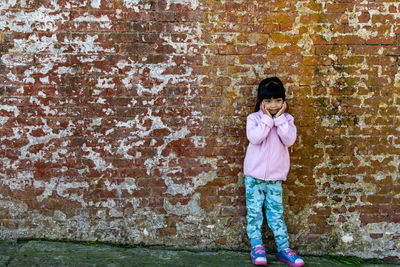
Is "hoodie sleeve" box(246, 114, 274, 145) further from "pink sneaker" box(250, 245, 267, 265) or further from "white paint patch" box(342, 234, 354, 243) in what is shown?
"white paint patch" box(342, 234, 354, 243)

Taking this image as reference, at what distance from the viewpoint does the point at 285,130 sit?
10.9ft

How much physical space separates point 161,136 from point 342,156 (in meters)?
1.98

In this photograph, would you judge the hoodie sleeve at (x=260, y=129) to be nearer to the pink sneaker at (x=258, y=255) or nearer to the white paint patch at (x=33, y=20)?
the pink sneaker at (x=258, y=255)

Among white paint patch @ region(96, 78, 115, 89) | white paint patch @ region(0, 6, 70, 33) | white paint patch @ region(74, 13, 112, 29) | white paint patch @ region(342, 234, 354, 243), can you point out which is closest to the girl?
white paint patch @ region(342, 234, 354, 243)

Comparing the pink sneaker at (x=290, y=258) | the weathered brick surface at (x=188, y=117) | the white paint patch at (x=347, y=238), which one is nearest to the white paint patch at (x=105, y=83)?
the weathered brick surface at (x=188, y=117)

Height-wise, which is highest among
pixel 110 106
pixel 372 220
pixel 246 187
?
pixel 110 106

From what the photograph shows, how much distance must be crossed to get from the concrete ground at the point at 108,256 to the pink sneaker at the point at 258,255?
0.29ft

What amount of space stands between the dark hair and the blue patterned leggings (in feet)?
2.82

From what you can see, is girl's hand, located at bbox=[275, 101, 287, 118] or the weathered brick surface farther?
the weathered brick surface

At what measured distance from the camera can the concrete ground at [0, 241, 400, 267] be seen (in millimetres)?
3428

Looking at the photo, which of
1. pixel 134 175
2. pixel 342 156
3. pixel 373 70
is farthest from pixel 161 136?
pixel 373 70

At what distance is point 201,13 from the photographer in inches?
142

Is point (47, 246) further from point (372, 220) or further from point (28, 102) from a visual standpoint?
point (372, 220)

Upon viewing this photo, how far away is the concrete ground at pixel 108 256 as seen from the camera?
3428mm
